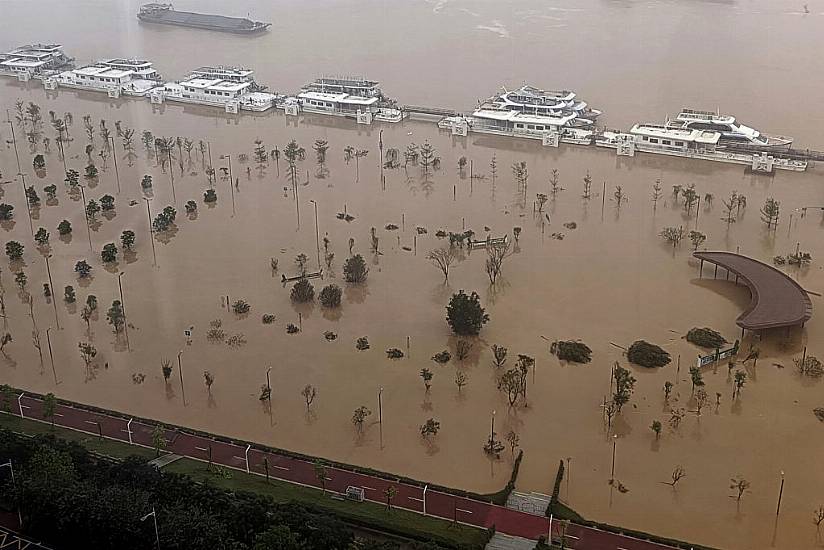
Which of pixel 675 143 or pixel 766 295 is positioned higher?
pixel 675 143

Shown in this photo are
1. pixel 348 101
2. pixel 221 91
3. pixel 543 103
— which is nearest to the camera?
pixel 543 103

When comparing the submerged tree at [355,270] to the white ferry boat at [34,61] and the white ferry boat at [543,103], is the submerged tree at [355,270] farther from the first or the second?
the white ferry boat at [34,61]

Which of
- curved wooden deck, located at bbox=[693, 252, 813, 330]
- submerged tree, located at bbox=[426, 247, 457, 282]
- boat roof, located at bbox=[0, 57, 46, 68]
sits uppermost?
boat roof, located at bbox=[0, 57, 46, 68]

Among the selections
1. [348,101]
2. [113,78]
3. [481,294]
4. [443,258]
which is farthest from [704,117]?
[113,78]

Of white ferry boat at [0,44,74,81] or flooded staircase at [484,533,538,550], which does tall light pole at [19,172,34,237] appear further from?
flooded staircase at [484,533,538,550]

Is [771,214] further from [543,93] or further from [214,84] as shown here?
[214,84]

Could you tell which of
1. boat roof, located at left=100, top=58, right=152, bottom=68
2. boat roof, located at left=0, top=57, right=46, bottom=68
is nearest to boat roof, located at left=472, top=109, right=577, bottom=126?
boat roof, located at left=100, top=58, right=152, bottom=68
